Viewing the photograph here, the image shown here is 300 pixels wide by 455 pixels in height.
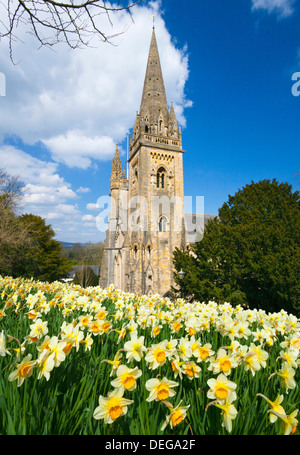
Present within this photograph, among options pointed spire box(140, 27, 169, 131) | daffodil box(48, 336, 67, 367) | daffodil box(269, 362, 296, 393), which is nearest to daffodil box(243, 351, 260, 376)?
daffodil box(269, 362, 296, 393)

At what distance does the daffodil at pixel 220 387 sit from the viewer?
54.3 inches

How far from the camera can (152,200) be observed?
2539 centimetres

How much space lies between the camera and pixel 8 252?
19.8m

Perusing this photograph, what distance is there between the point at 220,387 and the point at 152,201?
79.5 ft

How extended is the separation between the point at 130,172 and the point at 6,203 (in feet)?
45.9

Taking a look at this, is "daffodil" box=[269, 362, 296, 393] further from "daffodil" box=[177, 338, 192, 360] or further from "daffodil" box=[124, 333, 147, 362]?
"daffodil" box=[124, 333, 147, 362]

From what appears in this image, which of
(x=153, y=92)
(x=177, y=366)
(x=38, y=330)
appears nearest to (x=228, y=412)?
(x=177, y=366)

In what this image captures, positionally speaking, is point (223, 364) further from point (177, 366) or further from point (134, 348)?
point (134, 348)

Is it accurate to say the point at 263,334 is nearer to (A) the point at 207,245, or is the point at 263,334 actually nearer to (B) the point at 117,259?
(A) the point at 207,245

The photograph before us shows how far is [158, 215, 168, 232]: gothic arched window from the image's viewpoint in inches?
994

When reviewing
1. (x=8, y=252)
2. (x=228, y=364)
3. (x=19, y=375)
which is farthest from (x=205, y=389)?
(x=8, y=252)

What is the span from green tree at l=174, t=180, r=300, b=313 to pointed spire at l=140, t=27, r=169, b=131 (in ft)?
54.6

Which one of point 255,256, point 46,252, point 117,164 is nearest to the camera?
point 255,256

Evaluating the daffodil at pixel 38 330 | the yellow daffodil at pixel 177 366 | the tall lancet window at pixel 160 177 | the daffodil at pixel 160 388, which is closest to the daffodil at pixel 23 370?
the daffodil at pixel 38 330
